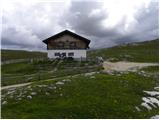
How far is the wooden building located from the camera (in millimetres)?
81875

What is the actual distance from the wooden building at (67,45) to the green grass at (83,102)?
48249 mm

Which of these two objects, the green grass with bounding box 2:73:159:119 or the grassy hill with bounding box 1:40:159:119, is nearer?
the green grass with bounding box 2:73:159:119

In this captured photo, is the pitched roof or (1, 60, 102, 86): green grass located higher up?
the pitched roof

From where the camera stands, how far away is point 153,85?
3697cm

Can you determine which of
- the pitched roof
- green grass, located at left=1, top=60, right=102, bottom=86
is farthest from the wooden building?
green grass, located at left=1, top=60, right=102, bottom=86

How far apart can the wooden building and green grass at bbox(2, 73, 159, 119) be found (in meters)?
48.2

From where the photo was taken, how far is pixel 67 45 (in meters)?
82.0

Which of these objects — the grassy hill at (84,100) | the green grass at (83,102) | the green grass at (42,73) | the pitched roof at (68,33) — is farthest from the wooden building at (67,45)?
the green grass at (83,102)

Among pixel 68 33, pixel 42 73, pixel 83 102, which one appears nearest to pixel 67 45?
pixel 68 33

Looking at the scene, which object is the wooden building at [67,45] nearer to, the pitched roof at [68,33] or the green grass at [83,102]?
the pitched roof at [68,33]

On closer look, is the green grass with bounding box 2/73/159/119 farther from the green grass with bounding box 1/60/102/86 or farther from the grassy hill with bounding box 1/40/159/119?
the green grass with bounding box 1/60/102/86

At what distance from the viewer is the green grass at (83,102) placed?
77.5ft

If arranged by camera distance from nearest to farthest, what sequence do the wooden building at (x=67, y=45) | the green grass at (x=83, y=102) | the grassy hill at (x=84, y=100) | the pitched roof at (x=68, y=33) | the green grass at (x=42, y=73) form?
the green grass at (x=83, y=102) → the grassy hill at (x=84, y=100) → the green grass at (x=42, y=73) → the wooden building at (x=67, y=45) → the pitched roof at (x=68, y=33)

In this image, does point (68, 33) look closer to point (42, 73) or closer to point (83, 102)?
point (42, 73)
